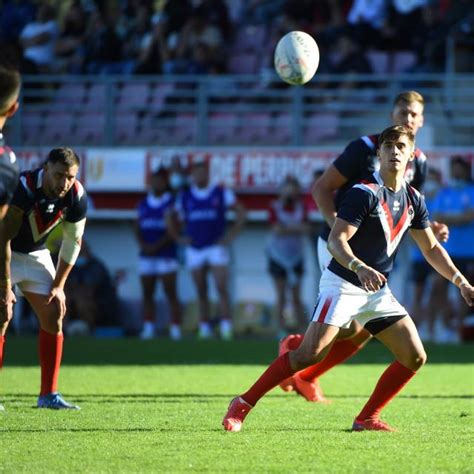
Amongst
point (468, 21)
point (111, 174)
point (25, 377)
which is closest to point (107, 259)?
point (111, 174)

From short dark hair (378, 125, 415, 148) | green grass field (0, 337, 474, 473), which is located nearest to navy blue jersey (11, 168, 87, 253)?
green grass field (0, 337, 474, 473)

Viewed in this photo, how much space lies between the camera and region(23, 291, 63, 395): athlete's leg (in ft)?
28.9

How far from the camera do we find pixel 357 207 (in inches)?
288

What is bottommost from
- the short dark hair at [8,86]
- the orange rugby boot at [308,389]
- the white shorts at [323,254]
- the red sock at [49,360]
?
the orange rugby boot at [308,389]

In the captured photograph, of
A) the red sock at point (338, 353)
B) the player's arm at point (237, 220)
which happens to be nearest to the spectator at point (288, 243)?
the player's arm at point (237, 220)

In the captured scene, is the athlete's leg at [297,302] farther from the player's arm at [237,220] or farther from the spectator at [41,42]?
the spectator at [41,42]

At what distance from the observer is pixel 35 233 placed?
878 cm

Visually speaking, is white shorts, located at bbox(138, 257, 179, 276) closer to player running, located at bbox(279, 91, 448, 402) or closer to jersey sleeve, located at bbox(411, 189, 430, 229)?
player running, located at bbox(279, 91, 448, 402)

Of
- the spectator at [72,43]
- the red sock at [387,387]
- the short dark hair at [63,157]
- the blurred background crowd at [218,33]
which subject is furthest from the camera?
the spectator at [72,43]

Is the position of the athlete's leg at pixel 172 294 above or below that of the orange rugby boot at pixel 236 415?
below

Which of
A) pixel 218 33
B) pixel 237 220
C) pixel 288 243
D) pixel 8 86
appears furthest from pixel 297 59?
pixel 218 33

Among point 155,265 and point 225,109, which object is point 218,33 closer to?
point 225,109

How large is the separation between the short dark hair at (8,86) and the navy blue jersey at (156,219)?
12011 millimetres

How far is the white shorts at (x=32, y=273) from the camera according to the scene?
28.9ft
